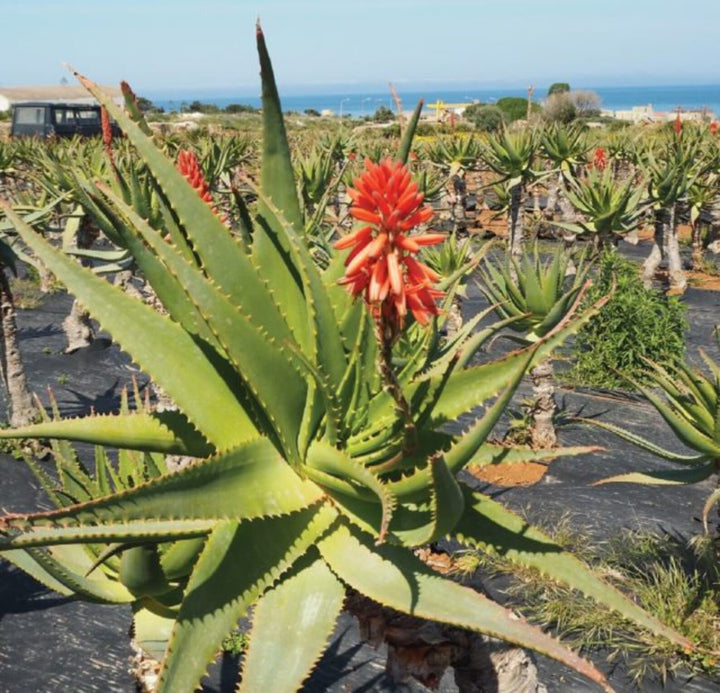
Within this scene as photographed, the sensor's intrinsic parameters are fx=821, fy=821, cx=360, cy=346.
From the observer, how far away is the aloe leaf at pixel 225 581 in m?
1.41

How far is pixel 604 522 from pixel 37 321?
7.82 meters

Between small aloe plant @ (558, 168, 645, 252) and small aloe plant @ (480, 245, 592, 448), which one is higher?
small aloe plant @ (558, 168, 645, 252)

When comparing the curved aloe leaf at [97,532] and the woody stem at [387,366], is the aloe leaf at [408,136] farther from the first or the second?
the curved aloe leaf at [97,532]

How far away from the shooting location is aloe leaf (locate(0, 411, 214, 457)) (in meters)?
1.49

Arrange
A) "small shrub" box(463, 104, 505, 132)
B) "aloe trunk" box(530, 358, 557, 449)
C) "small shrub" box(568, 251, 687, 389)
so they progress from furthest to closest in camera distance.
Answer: "small shrub" box(463, 104, 505, 132) → "small shrub" box(568, 251, 687, 389) → "aloe trunk" box(530, 358, 557, 449)

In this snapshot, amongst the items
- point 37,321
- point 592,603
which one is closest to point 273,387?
point 592,603

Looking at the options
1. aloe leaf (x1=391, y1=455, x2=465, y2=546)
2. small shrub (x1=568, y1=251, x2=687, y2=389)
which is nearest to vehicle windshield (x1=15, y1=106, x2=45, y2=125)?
small shrub (x1=568, y1=251, x2=687, y2=389)

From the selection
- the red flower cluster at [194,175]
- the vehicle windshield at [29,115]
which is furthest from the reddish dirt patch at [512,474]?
the vehicle windshield at [29,115]

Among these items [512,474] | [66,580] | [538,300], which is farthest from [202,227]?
[512,474]

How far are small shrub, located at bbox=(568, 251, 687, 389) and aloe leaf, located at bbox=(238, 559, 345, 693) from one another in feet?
23.6

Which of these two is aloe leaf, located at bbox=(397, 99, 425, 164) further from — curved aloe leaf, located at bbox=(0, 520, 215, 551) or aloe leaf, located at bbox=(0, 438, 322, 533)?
curved aloe leaf, located at bbox=(0, 520, 215, 551)

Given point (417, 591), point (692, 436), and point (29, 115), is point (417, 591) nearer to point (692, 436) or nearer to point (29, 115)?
point (692, 436)

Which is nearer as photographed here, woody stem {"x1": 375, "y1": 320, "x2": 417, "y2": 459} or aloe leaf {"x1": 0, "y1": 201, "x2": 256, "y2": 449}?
woody stem {"x1": 375, "y1": 320, "x2": 417, "y2": 459}

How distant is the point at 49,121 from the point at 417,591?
26.3 meters
